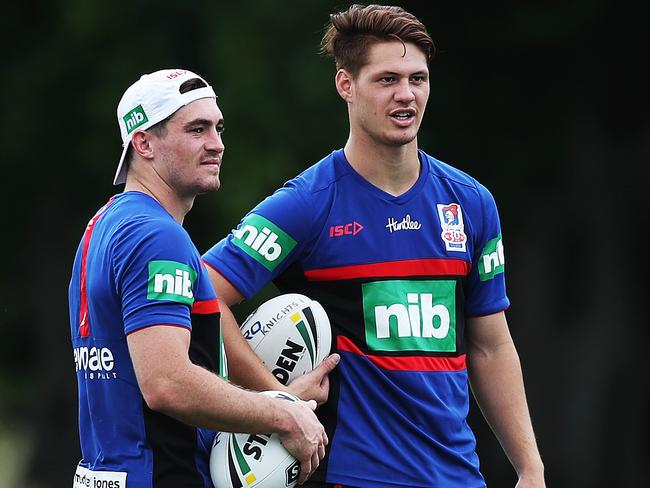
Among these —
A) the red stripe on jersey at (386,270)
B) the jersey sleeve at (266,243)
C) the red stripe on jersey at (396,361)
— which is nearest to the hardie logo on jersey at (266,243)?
the jersey sleeve at (266,243)

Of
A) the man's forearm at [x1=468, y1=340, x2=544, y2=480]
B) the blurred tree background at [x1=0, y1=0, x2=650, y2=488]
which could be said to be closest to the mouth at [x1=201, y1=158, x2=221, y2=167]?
the man's forearm at [x1=468, y1=340, x2=544, y2=480]

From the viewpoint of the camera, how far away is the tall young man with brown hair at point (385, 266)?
5.34m

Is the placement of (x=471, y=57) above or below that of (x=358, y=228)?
above

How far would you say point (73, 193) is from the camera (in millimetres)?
18250

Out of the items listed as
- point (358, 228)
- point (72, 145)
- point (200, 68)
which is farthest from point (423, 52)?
point (72, 145)

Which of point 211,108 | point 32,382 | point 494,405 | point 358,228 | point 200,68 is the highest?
point 200,68

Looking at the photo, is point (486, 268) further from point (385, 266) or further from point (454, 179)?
point (385, 266)

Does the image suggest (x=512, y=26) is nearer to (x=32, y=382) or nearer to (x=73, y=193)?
(x=73, y=193)

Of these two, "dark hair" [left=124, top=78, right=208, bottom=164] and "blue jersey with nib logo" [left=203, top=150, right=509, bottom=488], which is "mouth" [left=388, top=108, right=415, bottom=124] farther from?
"dark hair" [left=124, top=78, right=208, bottom=164]

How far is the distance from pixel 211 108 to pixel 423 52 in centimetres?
111

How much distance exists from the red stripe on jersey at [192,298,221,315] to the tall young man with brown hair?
52 cm

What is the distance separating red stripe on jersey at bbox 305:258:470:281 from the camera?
543cm

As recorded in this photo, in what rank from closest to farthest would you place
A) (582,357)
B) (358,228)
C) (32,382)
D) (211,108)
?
(211,108) → (358,228) → (582,357) → (32,382)

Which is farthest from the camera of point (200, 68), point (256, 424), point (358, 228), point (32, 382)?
point (32, 382)
